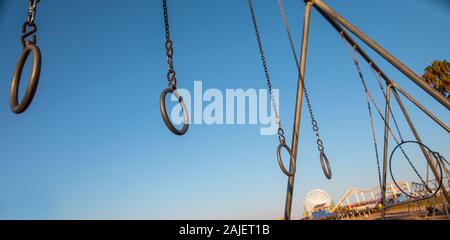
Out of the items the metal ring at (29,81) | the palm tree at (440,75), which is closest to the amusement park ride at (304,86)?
the metal ring at (29,81)

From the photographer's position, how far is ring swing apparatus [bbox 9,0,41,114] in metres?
2.15

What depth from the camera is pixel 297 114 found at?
6.77m

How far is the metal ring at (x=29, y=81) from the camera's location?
2148 millimetres

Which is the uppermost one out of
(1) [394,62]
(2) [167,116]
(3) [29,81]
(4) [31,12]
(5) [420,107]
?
(5) [420,107]

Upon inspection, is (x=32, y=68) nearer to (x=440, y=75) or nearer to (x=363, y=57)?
(x=363, y=57)

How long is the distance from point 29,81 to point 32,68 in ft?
0.42

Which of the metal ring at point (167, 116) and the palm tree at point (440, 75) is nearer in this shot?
the metal ring at point (167, 116)

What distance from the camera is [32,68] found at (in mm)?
2201

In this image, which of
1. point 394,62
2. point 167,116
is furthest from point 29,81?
point 394,62

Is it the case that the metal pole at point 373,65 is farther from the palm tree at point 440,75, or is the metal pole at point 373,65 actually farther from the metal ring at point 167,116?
the palm tree at point 440,75
